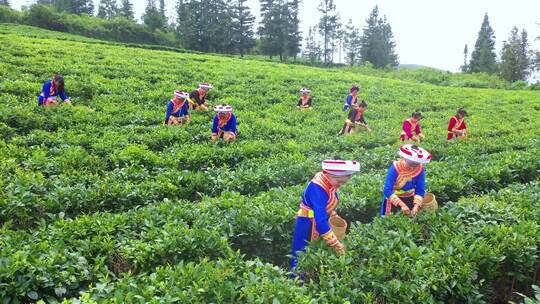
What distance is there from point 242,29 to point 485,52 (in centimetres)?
3805

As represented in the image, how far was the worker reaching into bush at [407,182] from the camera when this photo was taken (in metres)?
6.07

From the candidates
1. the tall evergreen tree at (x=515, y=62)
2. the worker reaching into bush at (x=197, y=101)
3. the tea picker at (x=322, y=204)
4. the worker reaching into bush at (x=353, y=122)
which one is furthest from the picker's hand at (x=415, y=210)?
the tall evergreen tree at (x=515, y=62)

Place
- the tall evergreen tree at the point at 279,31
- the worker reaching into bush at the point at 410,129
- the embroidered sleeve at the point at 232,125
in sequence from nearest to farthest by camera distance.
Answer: the embroidered sleeve at the point at 232,125
the worker reaching into bush at the point at 410,129
the tall evergreen tree at the point at 279,31

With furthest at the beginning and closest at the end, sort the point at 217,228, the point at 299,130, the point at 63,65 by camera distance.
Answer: the point at 63,65, the point at 299,130, the point at 217,228

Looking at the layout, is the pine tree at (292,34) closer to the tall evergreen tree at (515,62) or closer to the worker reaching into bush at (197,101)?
the tall evergreen tree at (515,62)

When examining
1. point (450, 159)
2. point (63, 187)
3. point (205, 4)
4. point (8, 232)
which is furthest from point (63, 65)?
point (205, 4)

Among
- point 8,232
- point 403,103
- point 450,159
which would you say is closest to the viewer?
point 8,232

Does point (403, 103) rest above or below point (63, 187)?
above

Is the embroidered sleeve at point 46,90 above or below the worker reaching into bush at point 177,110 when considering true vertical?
above

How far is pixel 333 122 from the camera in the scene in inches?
606

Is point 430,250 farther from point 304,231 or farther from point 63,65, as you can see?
point 63,65

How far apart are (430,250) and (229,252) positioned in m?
2.28

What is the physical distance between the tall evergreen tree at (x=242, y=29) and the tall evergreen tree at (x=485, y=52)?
118ft

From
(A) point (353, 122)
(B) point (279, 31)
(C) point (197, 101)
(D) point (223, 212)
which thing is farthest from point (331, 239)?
(B) point (279, 31)
